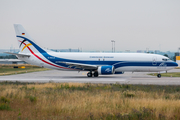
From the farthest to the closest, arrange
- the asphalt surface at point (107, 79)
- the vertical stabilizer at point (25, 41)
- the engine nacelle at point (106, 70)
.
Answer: the vertical stabilizer at point (25, 41) < the engine nacelle at point (106, 70) < the asphalt surface at point (107, 79)

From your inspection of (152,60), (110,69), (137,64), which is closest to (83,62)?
(110,69)

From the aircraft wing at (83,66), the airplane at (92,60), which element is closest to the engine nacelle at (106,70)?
the airplane at (92,60)

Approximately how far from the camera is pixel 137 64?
126 feet

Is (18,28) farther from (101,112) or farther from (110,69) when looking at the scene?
(101,112)

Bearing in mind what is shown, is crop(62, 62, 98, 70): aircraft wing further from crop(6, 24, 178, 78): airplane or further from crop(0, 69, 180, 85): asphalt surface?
crop(0, 69, 180, 85): asphalt surface

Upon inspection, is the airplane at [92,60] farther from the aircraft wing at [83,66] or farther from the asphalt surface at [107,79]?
the asphalt surface at [107,79]

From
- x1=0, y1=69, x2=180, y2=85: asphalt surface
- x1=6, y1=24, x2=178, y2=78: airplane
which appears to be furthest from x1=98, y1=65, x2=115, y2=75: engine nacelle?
x1=0, y1=69, x2=180, y2=85: asphalt surface

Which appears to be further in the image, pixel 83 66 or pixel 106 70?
pixel 83 66

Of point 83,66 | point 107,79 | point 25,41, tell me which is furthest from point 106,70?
point 25,41

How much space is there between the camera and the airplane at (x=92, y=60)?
126ft

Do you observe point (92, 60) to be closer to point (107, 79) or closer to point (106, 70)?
point (106, 70)

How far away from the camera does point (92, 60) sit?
39344 mm

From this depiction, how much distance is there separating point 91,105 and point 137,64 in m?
26.0

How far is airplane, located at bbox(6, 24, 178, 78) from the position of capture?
38.3 m
